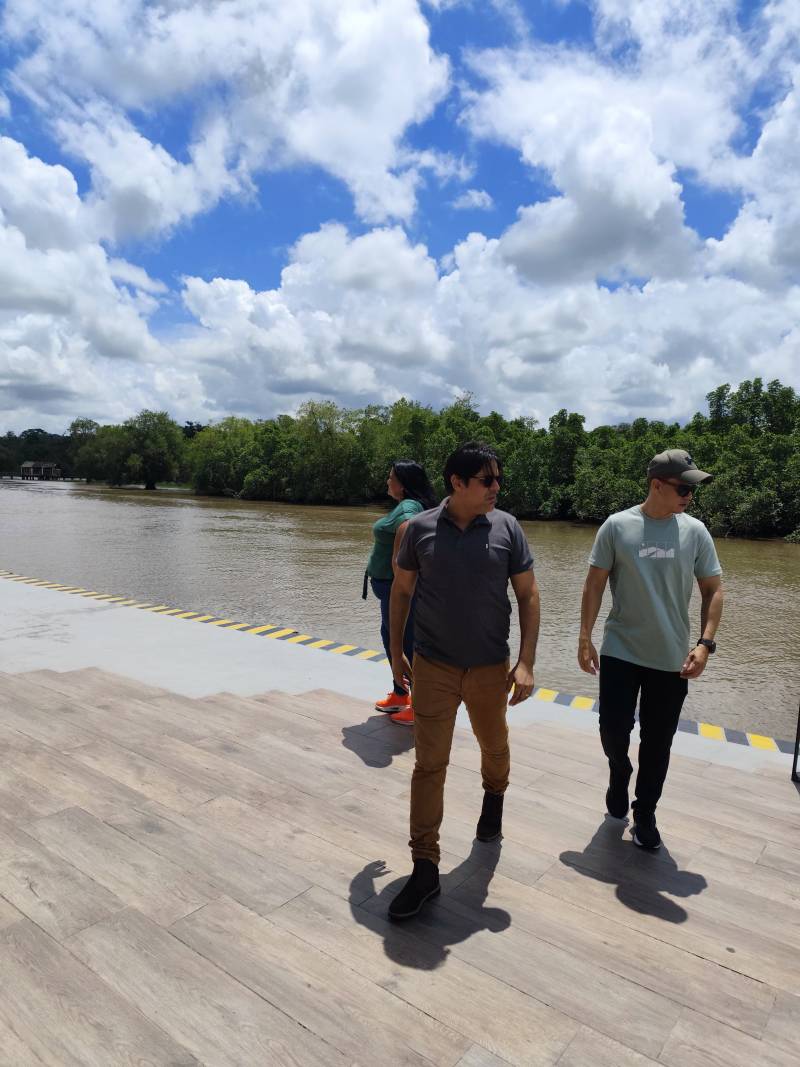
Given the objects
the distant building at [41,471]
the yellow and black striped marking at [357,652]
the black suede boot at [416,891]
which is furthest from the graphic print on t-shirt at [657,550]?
the distant building at [41,471]

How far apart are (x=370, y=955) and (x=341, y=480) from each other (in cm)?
5624

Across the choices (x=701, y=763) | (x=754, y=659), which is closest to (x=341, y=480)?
(x=754, y=659)

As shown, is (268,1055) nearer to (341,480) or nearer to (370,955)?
(370,955)

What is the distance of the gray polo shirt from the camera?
2344 mm

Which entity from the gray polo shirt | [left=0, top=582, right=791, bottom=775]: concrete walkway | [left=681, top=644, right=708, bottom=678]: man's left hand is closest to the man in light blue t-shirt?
[left=681, top=644, right=708, bottom=678]: man's left hand

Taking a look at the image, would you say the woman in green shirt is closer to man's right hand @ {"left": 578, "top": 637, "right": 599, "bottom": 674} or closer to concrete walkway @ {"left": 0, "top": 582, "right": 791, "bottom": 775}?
concrete walkway @ {"left": 0, "top": 582, "right": 791, "bottom": 775}

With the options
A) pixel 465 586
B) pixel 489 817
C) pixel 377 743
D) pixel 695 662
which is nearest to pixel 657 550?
pixel 695 662

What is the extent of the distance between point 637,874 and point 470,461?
1669 millimetres

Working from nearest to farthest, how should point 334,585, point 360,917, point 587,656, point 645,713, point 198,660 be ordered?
point 360,917, point 645,713, point 587,656, point 198,660, point 334,585

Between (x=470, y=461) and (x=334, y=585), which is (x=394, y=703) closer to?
(x=470, y=461)

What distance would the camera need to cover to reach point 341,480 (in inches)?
2270

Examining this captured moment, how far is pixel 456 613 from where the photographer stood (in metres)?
2.35

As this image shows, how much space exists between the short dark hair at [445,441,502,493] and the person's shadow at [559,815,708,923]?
1.54 m

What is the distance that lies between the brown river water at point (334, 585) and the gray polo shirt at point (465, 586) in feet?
9.58
